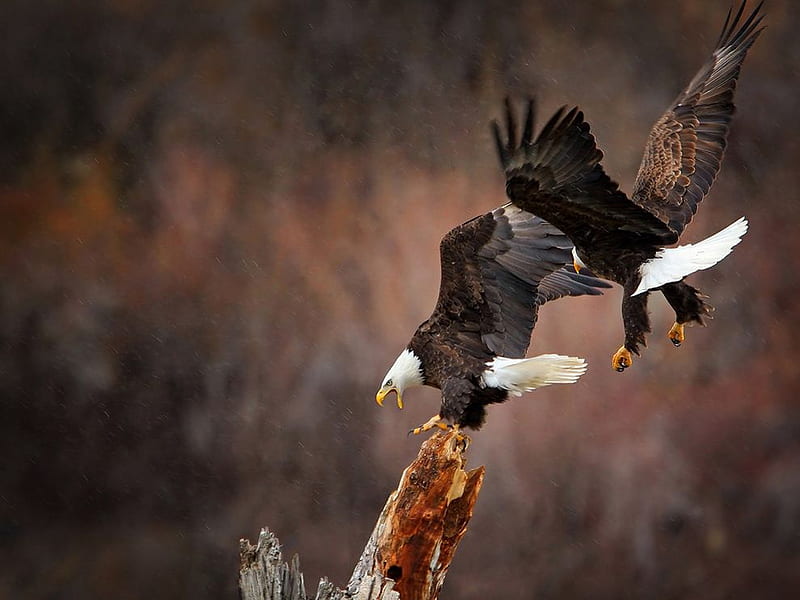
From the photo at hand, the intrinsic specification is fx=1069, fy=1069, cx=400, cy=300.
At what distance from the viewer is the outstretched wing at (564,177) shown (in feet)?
12.6

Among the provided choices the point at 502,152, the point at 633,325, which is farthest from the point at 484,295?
the point at 502,152

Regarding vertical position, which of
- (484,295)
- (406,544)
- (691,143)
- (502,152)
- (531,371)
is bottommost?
(406,544)

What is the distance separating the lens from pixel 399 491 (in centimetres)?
401

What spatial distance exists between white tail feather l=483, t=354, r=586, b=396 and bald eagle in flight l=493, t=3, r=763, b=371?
475mm

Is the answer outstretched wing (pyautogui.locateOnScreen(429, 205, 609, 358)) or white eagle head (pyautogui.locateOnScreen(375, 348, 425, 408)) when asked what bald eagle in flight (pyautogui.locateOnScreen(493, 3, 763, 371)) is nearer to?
outstretched wing (pyautogui.locateOnScreen(429, 205, 609, 358))

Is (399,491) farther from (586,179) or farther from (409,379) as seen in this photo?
(586,179)

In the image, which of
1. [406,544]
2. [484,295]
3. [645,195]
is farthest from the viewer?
[645,195]

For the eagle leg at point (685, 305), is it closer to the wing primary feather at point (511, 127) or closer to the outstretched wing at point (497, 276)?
the outstretched wing at point (497, 276)

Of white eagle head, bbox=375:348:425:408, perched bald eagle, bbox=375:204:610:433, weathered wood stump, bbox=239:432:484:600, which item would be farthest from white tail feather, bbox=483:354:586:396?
weathered wood stump, bbox=239:432:484:600

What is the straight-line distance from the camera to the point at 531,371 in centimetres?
431

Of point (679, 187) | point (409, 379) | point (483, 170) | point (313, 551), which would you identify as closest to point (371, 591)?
point (409, 379)

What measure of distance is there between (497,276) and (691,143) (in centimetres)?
116

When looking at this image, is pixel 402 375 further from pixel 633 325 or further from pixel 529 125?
pixel 529 125

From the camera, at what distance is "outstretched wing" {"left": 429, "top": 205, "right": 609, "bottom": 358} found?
186 inches
